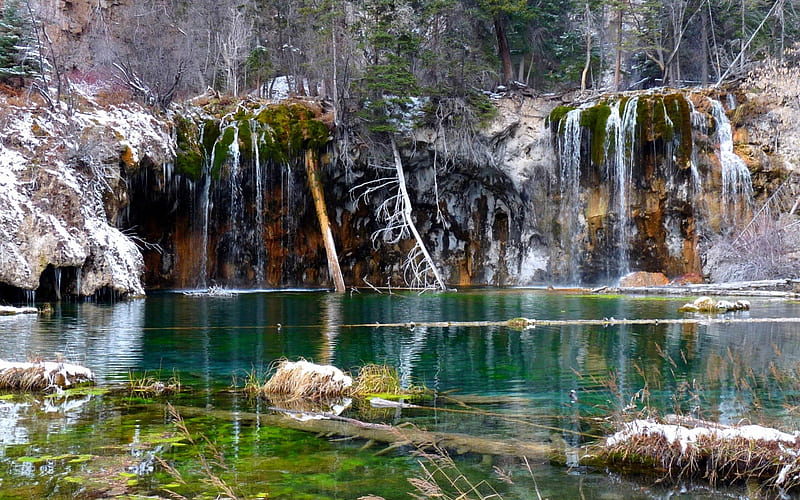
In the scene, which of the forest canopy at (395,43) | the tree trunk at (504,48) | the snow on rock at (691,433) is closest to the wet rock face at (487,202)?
the tree trunk at (504,48)

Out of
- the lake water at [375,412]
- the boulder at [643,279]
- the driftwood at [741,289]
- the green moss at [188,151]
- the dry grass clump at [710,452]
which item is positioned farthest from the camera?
the boulder at [643,279]

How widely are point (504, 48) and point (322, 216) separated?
46.1 ft

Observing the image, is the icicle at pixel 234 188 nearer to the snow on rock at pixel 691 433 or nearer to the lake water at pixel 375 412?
the lake water at pixel 375 412

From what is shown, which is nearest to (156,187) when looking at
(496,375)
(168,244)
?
(168,244)

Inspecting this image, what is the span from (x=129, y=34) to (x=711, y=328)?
3551 cm

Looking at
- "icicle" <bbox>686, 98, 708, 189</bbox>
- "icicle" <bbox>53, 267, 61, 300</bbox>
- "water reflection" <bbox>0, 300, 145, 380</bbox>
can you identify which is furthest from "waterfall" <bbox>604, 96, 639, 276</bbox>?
"icicle" <bbox>53, 267, 61, 300</bbox>

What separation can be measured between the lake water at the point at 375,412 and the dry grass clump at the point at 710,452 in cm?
25

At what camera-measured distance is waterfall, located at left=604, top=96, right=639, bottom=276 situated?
33594 mm

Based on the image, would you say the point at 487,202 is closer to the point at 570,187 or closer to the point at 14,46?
the point at 570,187

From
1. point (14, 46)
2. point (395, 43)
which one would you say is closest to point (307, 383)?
point (395, 43)

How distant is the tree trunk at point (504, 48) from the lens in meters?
37.8

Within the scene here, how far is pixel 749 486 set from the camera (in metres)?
5.82

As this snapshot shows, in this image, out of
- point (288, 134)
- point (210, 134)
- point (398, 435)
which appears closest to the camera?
point (398, 435)

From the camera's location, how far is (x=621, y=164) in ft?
112
